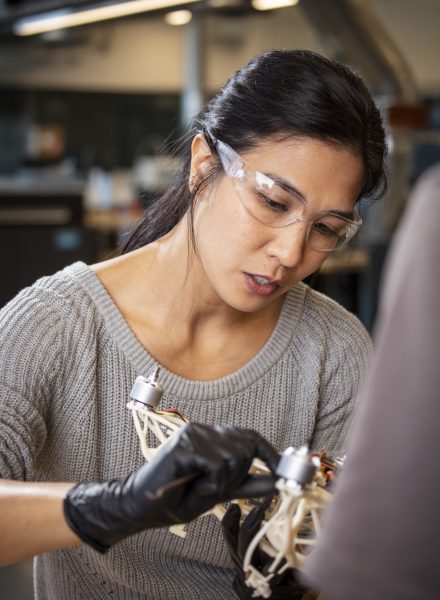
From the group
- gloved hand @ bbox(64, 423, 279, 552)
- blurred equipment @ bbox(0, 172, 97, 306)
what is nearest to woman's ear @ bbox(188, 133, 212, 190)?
gloved hand @ bbox(64, 423, 279, 552)

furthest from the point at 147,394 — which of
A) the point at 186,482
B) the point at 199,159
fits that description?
the point at 199,159

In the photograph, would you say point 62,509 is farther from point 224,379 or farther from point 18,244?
point 18,244

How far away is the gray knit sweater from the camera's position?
1.37 metres

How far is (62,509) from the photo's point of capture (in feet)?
3.63

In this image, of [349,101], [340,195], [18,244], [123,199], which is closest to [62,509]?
[340,195]

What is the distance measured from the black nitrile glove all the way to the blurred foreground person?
17.7 inches

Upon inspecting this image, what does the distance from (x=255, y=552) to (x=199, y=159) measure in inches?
25.1

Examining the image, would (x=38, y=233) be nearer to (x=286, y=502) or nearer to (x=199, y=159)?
(x=199, y=159)

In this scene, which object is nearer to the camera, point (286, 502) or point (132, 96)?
point (286, 502)

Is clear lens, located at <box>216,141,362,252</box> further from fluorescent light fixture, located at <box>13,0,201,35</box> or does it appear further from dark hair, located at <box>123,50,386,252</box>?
fluorescent light fixture, located at <box>13,0,201,35</box>

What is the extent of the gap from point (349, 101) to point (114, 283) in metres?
0.51

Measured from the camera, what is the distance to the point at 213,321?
5.22 ft

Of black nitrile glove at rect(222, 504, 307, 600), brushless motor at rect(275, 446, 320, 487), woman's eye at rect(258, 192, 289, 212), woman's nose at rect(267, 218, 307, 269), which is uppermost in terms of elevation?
woman's eye at rect(258, 192, 289, 212)

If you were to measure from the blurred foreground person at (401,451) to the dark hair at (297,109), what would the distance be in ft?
2.31
